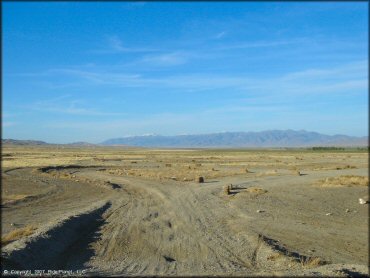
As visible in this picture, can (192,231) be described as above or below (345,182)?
below

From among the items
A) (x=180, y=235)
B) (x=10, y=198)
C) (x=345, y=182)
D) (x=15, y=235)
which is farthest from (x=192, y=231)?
(x=345, y=182)

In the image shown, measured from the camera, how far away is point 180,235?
20.2m

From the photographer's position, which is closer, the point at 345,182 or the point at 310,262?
the point at 310,262

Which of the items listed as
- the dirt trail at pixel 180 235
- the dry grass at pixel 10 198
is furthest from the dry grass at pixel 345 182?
the dry grass at pixel 10 198

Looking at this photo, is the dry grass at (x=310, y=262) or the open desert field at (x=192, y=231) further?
the open desert field at (x=192, y=231)

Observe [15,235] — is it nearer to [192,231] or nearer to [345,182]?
[192,231]

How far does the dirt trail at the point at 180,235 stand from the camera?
14898 mm

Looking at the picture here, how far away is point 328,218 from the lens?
24969 mm

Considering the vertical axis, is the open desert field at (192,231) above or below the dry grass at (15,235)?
below

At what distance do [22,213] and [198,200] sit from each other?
11.5 m

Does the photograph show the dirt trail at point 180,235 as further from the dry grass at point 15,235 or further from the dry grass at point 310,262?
the dry grass at point 15,235

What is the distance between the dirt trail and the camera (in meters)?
14.9

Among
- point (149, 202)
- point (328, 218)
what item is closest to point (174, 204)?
point (149, 202)

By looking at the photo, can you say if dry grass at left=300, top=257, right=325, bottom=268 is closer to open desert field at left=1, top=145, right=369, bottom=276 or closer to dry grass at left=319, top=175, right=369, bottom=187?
open desert field at left=1, top=145, right=369, bottom=276
